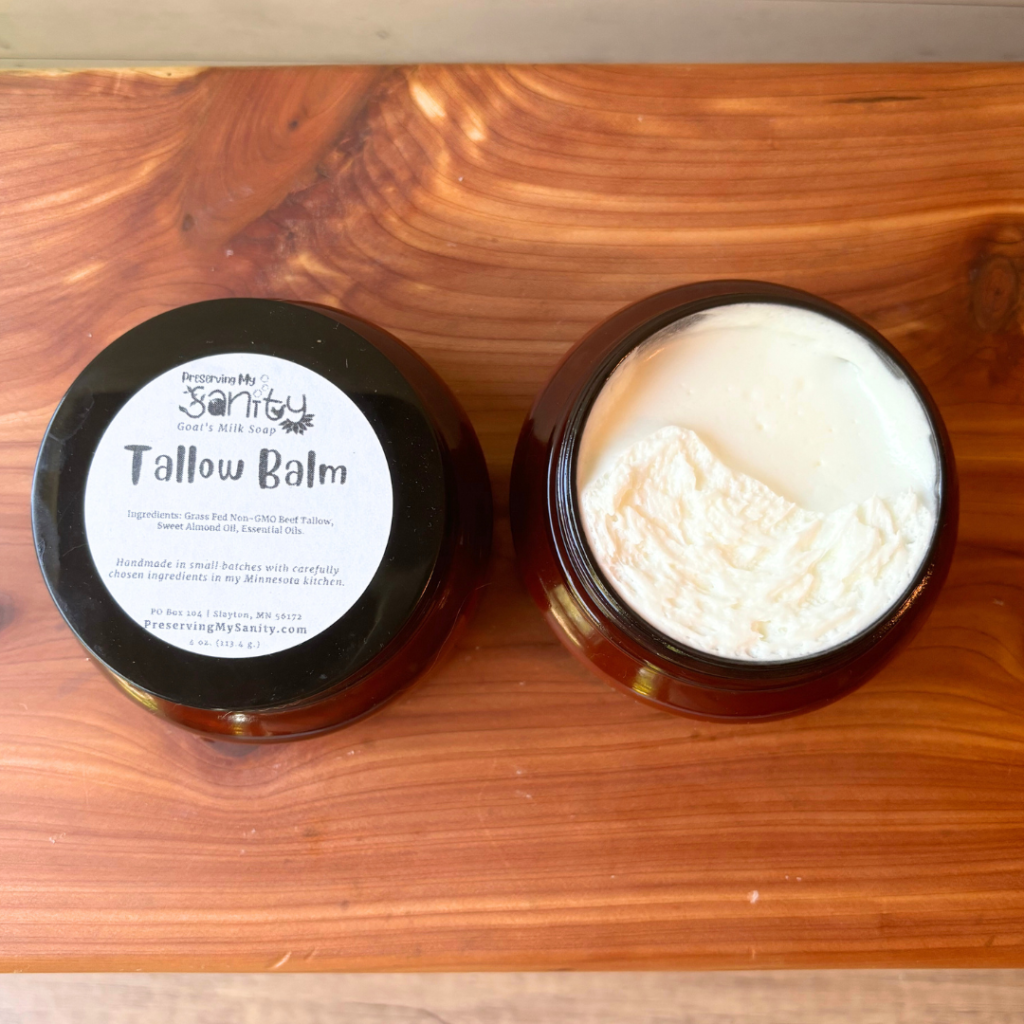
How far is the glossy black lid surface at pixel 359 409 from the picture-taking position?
0.43m

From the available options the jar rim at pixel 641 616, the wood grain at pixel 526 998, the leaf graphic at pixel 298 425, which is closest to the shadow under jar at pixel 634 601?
the jar rim at pixel 641 616

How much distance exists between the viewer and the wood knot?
562 millimetres

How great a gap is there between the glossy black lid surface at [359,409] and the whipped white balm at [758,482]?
9 centimetres

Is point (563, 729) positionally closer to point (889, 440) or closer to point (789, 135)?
point (889, 440)

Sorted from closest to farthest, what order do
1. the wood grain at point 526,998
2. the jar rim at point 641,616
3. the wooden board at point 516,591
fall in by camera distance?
the jar rim at point 641,616 < the wooden board at point 516,591 < the wood grain at point 526,998

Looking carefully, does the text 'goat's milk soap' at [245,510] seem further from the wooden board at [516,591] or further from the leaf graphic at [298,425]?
the wooden board at [516,591]

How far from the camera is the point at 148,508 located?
44 cm

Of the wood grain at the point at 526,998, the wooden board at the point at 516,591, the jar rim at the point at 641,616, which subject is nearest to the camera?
the jar rim at the point at 641,616

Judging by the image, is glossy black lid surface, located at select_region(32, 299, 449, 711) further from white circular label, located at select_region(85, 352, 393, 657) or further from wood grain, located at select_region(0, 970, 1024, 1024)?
wood grain, located at select_region(0, 970, 1024, 1024)

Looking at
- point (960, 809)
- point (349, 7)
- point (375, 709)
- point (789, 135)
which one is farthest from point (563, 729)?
point (349, 7)

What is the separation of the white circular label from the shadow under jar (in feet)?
0.28

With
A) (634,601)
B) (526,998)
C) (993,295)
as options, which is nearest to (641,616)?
(634,601)

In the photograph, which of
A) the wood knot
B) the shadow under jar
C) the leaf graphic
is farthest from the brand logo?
the wood knot

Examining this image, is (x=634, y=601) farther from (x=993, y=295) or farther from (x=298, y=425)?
(x=993, y=295)
